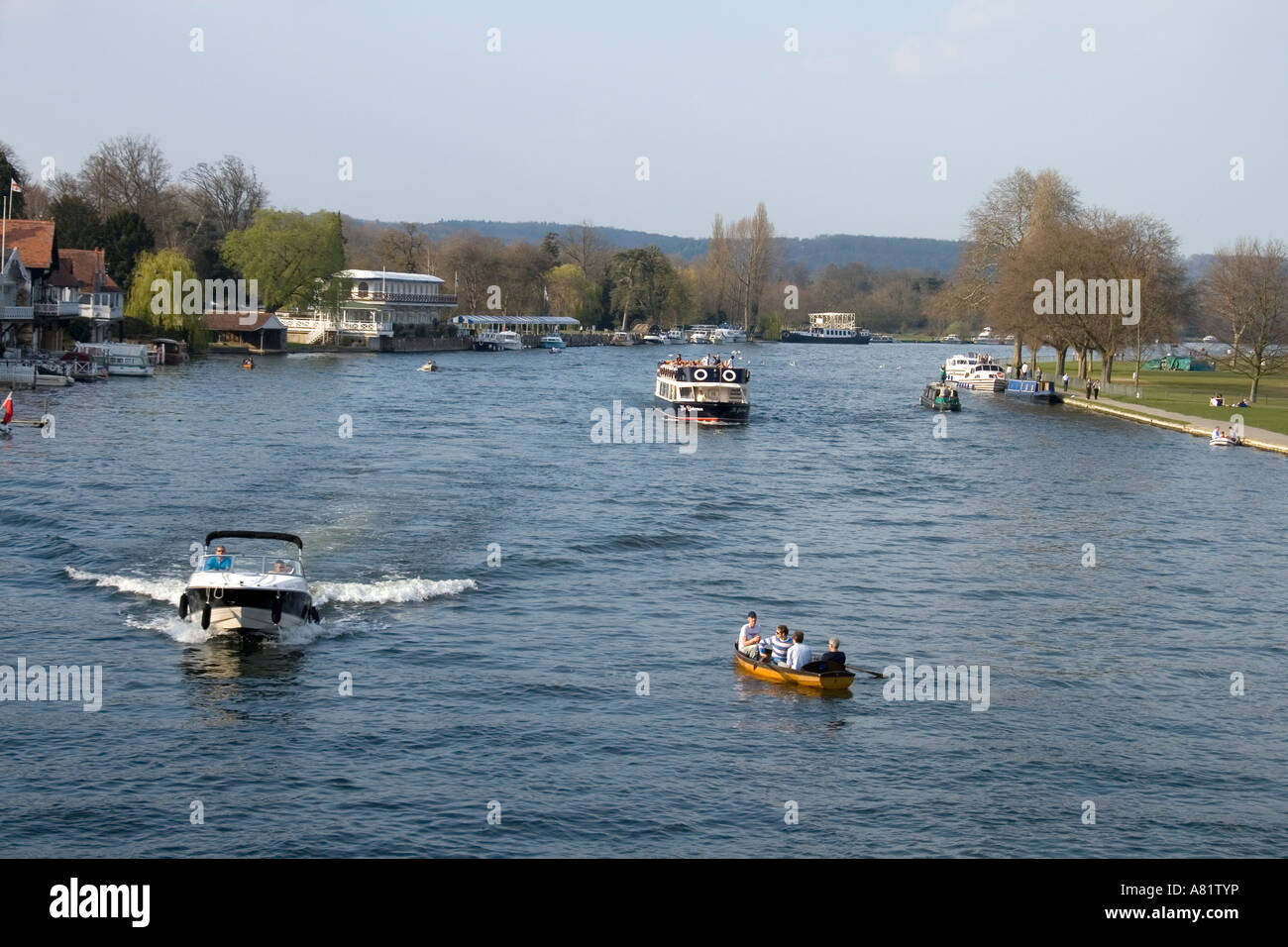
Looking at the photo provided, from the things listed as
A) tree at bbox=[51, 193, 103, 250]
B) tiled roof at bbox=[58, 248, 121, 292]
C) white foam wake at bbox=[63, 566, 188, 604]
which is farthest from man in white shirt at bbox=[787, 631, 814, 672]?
tree at bbox=[51, 193, 103, 250]

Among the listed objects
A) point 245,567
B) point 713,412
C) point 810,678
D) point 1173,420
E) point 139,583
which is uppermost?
point 713,412

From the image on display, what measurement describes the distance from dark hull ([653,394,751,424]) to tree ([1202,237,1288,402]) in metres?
36.4

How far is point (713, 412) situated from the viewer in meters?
79.9

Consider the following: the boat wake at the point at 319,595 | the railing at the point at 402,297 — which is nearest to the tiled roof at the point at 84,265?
the railing at the point at 402,297

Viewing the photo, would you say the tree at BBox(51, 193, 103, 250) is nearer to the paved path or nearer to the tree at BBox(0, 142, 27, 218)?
the tree at BBox(0, 142, 27, 218)

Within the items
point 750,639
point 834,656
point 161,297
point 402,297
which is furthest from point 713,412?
point 402,297

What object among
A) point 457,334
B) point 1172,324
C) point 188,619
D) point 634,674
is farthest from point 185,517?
point 457,334

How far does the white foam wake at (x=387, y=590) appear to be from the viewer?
33156 mm

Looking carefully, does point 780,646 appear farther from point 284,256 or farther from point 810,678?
point 284,256

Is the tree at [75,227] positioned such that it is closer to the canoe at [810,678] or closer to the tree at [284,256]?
the tree at [284,256]

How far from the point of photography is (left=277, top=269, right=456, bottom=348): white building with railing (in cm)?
15512

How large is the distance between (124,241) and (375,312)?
4707 cm
